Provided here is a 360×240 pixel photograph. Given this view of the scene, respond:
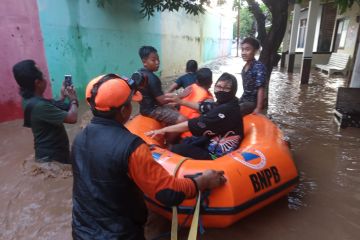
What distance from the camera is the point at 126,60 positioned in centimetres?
840

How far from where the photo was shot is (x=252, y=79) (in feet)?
11.9

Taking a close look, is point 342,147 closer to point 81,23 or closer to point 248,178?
point 248,178

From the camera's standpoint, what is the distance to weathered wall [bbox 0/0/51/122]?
4793 millimetres

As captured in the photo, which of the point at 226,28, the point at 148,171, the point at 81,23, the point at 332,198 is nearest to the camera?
the point at 148,171

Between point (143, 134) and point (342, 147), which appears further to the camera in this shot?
point (342, 147)

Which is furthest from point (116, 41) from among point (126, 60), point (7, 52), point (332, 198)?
point (332, 198)

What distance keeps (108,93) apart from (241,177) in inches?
53.1

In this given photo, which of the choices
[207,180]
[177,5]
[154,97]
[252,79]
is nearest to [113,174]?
[207,180]

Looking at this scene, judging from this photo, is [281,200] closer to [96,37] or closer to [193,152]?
[193,152]

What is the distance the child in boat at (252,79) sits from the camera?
356 cm

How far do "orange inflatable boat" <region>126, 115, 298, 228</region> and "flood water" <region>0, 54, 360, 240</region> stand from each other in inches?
11.7

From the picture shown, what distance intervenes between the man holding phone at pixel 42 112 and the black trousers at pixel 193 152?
99 centimetres

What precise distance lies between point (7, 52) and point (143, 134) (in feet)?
10.9

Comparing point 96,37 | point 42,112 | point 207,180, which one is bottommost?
point 207,180
